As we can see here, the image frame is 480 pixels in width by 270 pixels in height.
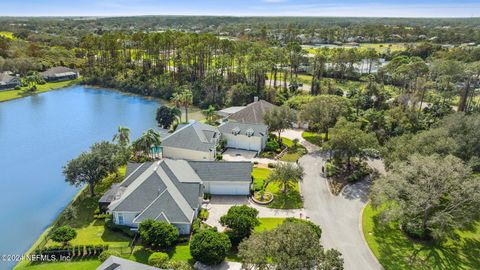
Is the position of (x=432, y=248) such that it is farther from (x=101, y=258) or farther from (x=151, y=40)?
(x=151, y=40)

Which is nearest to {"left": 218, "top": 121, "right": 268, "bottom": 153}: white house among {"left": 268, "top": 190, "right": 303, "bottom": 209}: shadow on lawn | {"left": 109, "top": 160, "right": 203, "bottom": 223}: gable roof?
{"left": 268, "top": 190, "right": 303, "bottom": 209}: shadow on lawn

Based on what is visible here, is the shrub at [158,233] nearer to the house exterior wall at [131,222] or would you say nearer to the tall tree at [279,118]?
the house exterior wall at [131,222]

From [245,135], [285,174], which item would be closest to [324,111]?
[245,135]

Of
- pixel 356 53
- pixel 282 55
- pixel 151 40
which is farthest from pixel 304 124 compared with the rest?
pixel 151 40

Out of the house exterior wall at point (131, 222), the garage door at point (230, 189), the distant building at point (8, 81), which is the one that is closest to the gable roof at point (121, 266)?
the house exterior wall at point (131, 222)

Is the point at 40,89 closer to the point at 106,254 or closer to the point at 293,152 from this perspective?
the point at 293,152

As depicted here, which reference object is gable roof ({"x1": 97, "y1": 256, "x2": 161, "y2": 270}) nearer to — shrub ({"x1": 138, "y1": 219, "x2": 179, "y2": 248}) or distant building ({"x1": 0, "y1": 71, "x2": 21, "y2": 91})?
shrub ({"x1": 138, "y1": 219, "x2": 179, "y2": 248})
